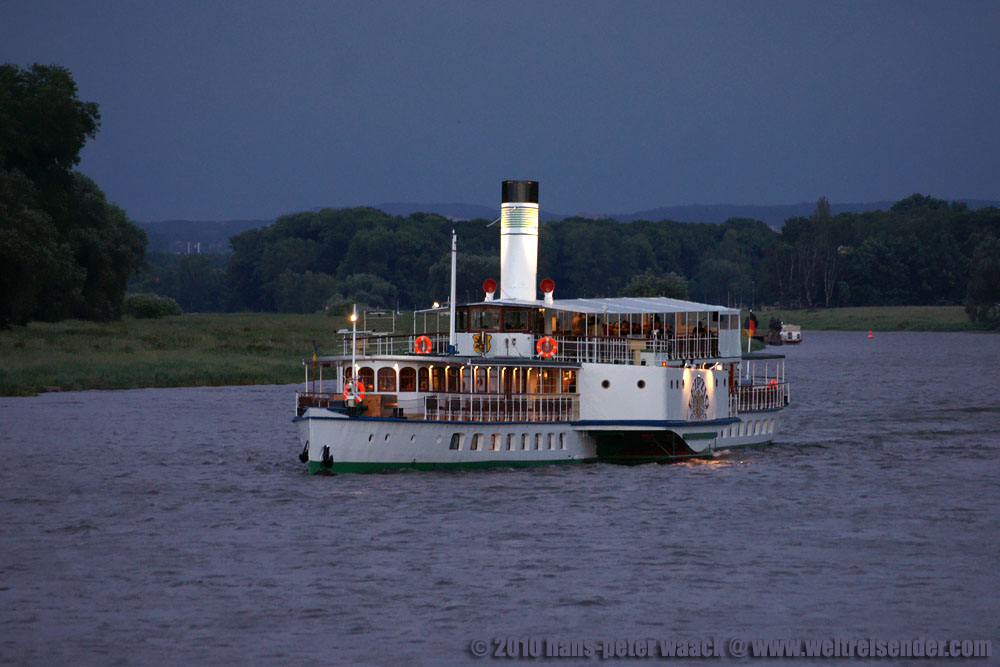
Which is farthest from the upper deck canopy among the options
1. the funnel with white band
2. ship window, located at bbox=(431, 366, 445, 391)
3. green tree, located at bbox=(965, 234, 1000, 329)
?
green tree, located at bbox=(965, 234, 1000, 329)

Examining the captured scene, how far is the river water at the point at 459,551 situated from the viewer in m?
26.2

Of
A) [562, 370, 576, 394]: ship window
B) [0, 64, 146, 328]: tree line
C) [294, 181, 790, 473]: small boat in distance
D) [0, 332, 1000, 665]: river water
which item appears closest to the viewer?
[0, 332, 1000, 665]: river water

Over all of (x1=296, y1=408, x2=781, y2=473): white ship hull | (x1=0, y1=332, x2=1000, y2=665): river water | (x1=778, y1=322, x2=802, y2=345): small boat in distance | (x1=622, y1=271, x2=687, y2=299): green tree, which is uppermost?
(x1=622, y1=271, x2=687, y2=299): green tree

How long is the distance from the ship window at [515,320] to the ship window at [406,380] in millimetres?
3774

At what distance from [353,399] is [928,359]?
94942 mm

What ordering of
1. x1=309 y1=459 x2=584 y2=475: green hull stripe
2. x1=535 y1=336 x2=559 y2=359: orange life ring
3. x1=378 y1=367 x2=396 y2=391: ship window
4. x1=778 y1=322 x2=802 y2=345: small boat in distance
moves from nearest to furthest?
x1=309 y1=459 x2=584 y2=475: green hull stripe < x1=378 y1=367 x2=396 y2=391: ship window < x1=535 y1=336 x2=559 y2=359: orange life ring < x1=778 y1=322 x2=802 y2=345: small boat in distance

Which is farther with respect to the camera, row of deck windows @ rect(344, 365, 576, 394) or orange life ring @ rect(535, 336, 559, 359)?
orange life ring @ rect(535, 336, 559, 359)

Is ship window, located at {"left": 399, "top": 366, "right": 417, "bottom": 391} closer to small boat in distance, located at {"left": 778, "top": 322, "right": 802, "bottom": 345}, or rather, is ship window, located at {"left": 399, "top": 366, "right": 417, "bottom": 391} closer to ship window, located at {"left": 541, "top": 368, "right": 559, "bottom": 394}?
ship window, located at {"left": 541, "top": 368, "right": 559, "bottom": 394}

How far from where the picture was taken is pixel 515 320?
150 ft

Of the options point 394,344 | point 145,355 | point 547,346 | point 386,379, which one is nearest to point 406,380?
point 386,379

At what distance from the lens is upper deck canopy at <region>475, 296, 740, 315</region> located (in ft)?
149

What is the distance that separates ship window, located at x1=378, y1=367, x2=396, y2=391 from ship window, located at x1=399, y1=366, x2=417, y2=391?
0.23 metres

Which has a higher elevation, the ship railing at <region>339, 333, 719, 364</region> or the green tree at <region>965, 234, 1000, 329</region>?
the green tree at <region>965, 234, 1000, 329</region>

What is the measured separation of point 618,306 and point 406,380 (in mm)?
7963
